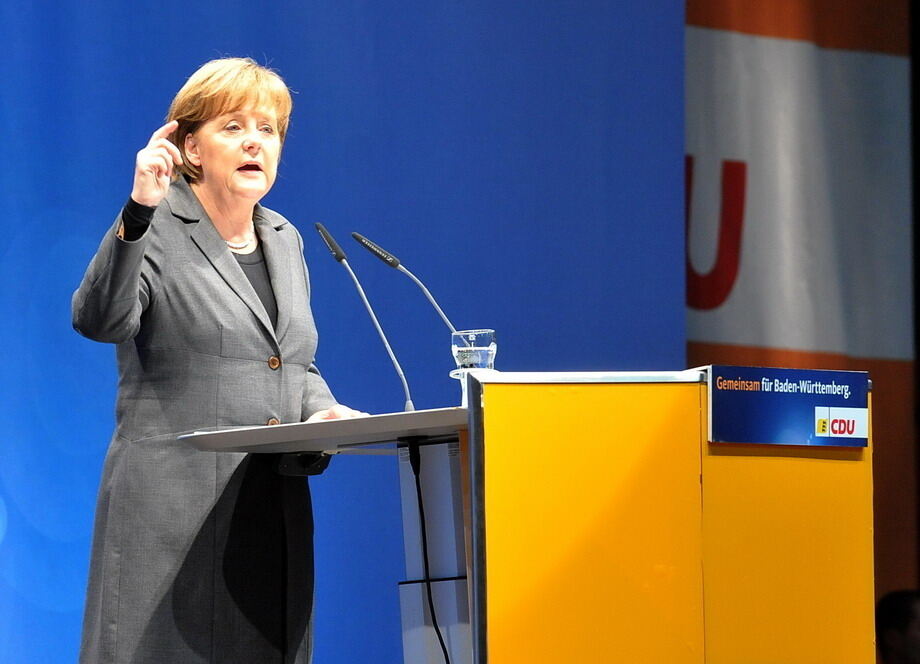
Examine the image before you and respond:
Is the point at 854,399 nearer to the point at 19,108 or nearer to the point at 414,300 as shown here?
the point at 414,300

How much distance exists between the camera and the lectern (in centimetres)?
170

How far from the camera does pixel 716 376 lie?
1.76m

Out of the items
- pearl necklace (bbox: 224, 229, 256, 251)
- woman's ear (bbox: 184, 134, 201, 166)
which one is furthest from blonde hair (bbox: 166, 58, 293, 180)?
pearl necklace (bbox: 224, 229, 256, 251)

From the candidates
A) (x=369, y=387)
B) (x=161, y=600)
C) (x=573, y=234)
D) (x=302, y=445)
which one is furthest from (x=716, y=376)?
(x=573, y=234)

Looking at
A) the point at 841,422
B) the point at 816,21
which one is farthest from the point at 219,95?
the point at 816,21

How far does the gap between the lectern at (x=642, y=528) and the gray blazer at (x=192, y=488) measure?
1.17 feet

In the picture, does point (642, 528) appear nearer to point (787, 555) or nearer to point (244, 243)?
point (787, 555)

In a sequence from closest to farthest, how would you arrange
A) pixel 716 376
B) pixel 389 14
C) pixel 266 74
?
pixel 716 376
pixel 266 74
pixel 389 14

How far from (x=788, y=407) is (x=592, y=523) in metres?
0.35

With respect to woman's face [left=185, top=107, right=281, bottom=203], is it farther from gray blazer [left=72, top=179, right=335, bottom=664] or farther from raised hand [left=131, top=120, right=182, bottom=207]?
raised hand [left=131, top=120, right=182, bottom=207]

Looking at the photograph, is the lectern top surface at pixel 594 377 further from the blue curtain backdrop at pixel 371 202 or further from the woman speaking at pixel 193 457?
the blue curtain backdrop at pixel 371 202

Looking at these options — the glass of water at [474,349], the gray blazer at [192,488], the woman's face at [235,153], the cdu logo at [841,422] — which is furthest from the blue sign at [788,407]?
the woman's face at [235,153]

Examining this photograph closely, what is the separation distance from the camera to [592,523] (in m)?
1.73

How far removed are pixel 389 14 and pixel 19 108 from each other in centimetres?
109
